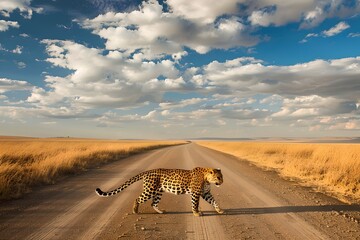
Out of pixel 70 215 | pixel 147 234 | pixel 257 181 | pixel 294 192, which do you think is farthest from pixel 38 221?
pixel 257 181

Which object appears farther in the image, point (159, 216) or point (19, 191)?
point (19, 191)

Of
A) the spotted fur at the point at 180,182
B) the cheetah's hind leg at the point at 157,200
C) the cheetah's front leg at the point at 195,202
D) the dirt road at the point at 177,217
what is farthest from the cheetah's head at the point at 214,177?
the cheetah's hind leg at the point at 157,200

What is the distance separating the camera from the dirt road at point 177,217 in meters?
6.58

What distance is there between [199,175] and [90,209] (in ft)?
9.78

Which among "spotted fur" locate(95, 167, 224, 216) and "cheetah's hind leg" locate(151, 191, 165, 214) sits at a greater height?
"spotted fur" locate(95, 167, 224, 216)

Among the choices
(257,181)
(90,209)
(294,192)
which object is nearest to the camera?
(90,209)

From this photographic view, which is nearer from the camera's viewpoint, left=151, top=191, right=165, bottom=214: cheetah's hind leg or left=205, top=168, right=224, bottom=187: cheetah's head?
left=205, top=168, right=224, bottom=187: cheetah's head

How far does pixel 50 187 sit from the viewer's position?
11953 millimetres

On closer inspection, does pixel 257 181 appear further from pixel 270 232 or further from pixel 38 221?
pixel 38 221

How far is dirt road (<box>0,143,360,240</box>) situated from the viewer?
6582 millimetres

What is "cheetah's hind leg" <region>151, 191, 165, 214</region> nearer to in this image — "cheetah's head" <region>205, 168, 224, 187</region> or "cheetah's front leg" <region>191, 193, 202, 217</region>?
"cheetah's front leg" <region>191, 193, 202, 217</region>

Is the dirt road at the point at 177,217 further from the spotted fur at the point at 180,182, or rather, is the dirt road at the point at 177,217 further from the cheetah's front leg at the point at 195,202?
the spotted fur at the point at 180,182

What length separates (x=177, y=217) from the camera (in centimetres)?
792

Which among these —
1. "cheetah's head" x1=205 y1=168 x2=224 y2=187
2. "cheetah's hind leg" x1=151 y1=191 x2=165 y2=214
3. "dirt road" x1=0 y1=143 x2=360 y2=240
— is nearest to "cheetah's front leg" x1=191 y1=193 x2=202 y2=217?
"dirt road" x1=0 y1=143 x2=360 y2=240
